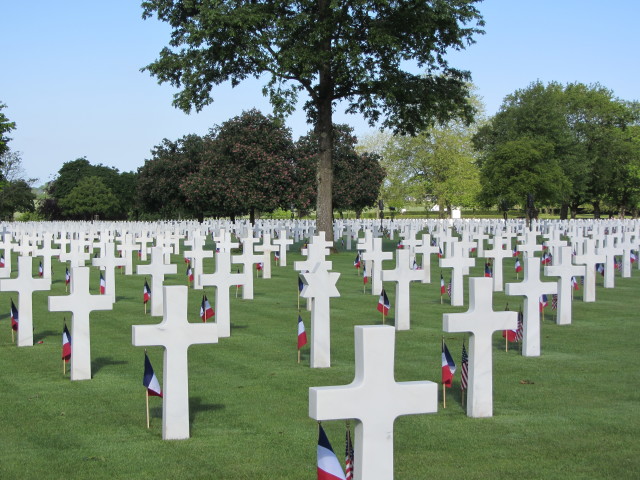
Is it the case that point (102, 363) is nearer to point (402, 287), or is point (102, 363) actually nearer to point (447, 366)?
point (447, 366)

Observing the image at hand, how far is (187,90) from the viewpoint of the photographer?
3005 cm

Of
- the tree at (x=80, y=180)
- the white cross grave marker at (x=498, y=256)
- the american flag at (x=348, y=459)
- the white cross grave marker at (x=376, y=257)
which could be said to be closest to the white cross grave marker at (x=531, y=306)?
the american flag at (x=348, y=459)

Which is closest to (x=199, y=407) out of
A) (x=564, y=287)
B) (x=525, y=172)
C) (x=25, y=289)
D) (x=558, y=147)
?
(x=25, y=289)

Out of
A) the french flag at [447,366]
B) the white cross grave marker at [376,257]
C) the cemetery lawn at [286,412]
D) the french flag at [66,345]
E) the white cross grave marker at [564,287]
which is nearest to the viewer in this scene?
the cemetery lawn at [286,412]

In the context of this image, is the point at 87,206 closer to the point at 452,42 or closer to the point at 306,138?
the point at 306,138

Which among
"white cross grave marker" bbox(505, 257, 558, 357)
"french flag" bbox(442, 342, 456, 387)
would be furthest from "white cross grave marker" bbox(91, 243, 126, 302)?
"french flag" bbox(442, 342, 456, 387)

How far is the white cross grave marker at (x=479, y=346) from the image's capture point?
796 cm

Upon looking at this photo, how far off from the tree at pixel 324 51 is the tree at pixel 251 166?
362 inches

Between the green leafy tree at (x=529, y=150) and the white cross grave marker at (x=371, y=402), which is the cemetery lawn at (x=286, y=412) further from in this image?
the green leafy tree at (x=529, y=150)

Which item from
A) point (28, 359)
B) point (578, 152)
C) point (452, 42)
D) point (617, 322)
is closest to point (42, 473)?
point (28, 359)

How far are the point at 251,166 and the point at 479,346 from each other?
112 feet

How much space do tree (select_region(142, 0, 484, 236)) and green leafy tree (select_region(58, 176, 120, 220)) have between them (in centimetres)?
6249

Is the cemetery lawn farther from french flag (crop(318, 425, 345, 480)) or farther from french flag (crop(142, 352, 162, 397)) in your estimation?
french flag (crop(318, 425, 345, 480))

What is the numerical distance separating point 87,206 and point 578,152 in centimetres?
5096
